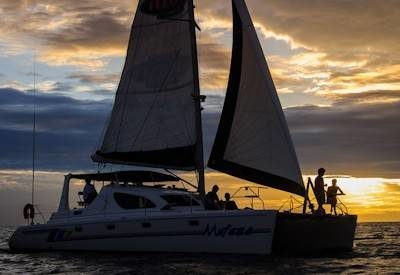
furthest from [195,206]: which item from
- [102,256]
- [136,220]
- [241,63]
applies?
[241,63]

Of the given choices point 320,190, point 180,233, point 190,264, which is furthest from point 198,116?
point 190,264

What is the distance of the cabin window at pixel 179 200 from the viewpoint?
2178 centimetres

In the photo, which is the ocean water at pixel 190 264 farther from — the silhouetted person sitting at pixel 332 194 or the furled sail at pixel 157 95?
the furled sail at pixel 157 95

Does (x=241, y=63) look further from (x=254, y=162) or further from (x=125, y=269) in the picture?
(x=125, y=269)

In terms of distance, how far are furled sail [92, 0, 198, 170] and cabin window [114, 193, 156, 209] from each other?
57.8 inches

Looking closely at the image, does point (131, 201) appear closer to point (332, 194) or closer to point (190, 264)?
point (190, 264)

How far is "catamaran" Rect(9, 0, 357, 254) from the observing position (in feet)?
65.8

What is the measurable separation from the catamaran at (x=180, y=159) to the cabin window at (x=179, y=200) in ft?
0.14

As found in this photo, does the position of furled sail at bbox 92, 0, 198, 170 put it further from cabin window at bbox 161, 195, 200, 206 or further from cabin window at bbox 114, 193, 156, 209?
cabin window at bbox 114, 193, 156, 209

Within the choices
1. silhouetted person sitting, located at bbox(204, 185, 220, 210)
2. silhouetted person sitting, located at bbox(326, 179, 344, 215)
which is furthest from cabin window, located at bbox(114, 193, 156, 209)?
silhouetted person sitting, located at bbox(326, 179, 344, 215)

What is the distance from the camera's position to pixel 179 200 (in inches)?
867

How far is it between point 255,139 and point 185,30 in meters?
5.21

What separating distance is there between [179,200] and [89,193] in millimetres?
4028

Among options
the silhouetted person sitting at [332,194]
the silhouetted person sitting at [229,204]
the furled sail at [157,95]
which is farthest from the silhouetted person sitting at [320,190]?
the furled sail at [157,95]
